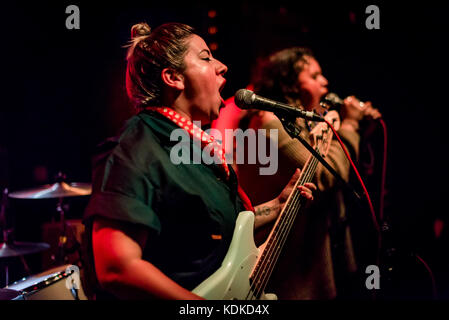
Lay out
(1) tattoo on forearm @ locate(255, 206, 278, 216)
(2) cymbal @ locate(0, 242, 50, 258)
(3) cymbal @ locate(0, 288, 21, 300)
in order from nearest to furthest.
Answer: (3) cymbal @ locate(0, 288, 21, 300) → (1) tattoo on forearm @ locate(255, 206, 278, 216) → (2) cymbal @ locate(0, 242, 50, 258)

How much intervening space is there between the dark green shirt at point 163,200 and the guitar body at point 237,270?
0.14 ft

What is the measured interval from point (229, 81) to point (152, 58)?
7.67ft

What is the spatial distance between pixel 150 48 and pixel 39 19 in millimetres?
2000

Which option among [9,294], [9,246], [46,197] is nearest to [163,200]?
[9,294]

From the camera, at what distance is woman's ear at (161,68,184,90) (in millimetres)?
1339

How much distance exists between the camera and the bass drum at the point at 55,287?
1730 millimetres

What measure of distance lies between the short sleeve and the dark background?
6.70 feet

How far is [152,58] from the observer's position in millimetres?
1353

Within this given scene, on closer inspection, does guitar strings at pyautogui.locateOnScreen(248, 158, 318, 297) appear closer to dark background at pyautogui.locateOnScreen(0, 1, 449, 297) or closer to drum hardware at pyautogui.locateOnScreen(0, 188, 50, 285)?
dark background at pyautogui.locateOnScreen(0, 1, 449, 297)

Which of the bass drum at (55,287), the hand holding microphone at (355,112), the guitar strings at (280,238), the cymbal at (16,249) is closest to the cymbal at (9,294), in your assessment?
the bass drum at (55,287)

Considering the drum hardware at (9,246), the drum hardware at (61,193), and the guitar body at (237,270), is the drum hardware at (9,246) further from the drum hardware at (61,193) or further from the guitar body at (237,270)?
the guitar body at (237,270)

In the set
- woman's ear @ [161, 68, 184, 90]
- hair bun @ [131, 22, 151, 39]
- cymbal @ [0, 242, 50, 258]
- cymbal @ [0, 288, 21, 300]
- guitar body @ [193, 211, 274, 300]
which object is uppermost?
hair bun @ [131, 22, 151, 39]

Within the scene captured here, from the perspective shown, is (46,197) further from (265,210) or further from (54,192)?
(265,210)

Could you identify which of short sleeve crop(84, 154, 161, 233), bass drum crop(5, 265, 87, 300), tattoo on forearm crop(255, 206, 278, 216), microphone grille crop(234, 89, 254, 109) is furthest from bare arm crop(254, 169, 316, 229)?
bass drum crop(5, 265, 87, 300)
